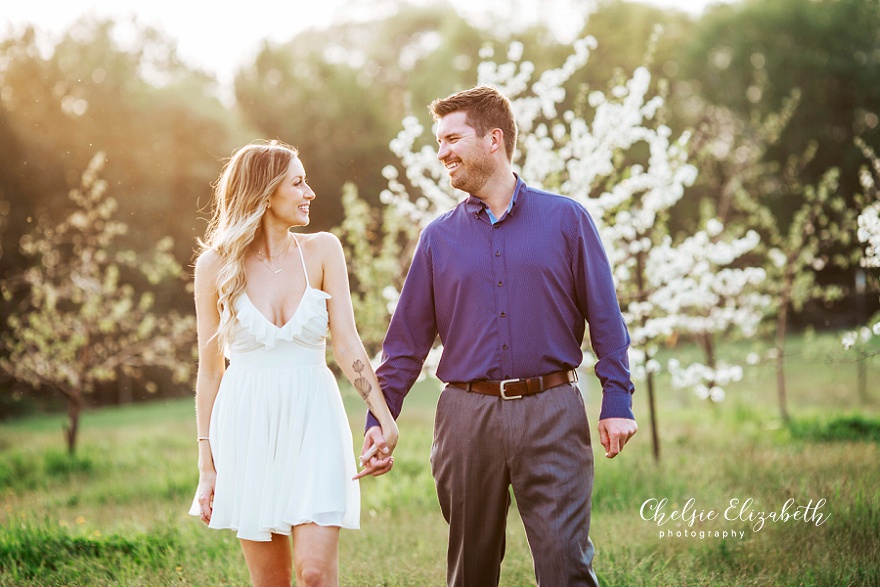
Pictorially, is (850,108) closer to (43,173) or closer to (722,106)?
(722,106)

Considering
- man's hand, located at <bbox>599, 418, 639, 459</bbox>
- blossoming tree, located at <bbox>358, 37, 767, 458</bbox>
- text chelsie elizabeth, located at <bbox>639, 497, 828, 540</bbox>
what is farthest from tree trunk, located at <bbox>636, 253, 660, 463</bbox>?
man's hand, located at <bbox>599, 418, 639, 459</bbox>

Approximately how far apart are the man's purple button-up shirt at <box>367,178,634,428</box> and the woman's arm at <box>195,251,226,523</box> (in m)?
0.64

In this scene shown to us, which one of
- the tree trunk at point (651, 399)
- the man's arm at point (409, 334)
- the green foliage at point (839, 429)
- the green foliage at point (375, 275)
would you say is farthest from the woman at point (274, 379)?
the green foliage at point (839, 429)

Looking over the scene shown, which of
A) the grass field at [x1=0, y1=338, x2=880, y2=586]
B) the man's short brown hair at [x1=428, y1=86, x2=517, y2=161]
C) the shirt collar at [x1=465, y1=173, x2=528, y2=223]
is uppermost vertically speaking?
the man's short brown hair at [x1=428, y1=86, x2=517, y2=161]

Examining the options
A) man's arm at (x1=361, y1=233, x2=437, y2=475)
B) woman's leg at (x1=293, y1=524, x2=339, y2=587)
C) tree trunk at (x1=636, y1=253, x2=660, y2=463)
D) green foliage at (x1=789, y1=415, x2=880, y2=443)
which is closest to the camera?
woman's leg at (x1=293, y1=524, x2=339, y2=587)

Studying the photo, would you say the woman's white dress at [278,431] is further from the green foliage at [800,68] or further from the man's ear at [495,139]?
the green foliage at [800,68]

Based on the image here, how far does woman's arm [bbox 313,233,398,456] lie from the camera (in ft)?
11.4

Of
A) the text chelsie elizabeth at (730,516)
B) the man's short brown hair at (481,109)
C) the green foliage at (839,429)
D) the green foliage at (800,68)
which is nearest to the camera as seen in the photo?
the man's short brown hair at (481,109)

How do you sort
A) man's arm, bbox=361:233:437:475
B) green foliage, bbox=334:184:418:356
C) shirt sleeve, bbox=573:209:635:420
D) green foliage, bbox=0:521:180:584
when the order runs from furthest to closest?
green foliage, bbox=334:184:418:356 < green foliage, bbox=0:521:180:584 < man's arm, bbox=361:233:437:475 < shirt sleeve, bbox=573:209:635:420

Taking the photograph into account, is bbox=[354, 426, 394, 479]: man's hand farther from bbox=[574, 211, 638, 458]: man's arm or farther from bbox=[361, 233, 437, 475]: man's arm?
bbox=[574, 211, 638, 458]: man's arm

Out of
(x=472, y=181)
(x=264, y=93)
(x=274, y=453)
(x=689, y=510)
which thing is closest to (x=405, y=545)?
(x=689, y=510)

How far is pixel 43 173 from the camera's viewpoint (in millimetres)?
19828

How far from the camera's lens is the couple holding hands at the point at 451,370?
3.30 metres

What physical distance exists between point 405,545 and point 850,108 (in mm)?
22973
